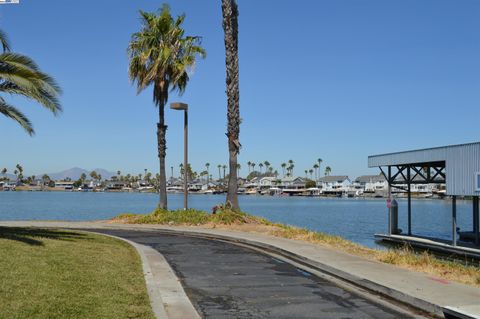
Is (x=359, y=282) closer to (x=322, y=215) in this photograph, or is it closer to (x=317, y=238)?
(x=317, y=238)

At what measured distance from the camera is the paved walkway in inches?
349

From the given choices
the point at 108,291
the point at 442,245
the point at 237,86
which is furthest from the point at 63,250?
the point at 442,245

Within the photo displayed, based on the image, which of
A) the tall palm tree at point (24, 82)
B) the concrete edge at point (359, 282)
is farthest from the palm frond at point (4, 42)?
the concrete edge at point (359, 282)

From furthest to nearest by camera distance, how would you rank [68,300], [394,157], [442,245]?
[394,157], [442,245], [68,300]

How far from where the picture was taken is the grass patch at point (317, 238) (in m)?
12.6

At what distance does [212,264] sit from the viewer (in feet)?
44.8

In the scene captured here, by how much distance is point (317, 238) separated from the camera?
19125mm

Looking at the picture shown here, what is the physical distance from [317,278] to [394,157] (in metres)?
18.1

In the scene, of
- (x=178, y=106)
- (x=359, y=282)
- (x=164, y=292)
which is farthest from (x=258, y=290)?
(x=178, y=106)

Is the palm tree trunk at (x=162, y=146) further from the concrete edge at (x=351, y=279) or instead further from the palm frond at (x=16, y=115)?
the palm frond at (x=16, y=115)

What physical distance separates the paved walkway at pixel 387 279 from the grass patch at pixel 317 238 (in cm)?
65

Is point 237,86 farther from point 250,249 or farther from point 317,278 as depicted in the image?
point 317,278

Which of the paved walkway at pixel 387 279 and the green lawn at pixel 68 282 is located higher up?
the green lawn at pixel 68 282

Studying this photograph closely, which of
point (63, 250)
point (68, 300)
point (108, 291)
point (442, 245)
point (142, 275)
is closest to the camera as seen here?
point (68, 300)
